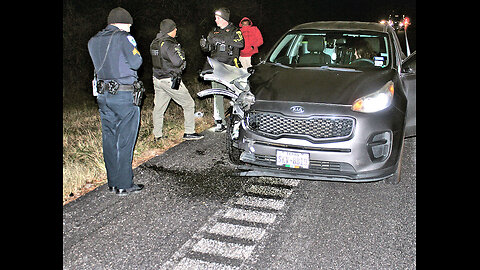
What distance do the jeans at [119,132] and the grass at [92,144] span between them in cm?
54

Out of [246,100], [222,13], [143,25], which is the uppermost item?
[143,25]

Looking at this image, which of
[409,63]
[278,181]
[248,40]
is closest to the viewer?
[278,181]

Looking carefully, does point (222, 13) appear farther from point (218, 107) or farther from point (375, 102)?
point (375, 102)

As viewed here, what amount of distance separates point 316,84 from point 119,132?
2314mm

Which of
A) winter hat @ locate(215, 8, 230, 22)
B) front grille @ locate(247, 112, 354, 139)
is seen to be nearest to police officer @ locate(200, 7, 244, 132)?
winter hat @ locate(215, 8, 230, 22)

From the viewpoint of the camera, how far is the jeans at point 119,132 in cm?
471

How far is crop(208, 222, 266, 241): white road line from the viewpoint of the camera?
150 inches

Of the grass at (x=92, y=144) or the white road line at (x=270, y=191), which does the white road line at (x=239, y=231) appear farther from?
the grass at (x=92, y=144)

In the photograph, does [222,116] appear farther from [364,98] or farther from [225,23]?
[364,98]

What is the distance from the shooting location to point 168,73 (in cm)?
676

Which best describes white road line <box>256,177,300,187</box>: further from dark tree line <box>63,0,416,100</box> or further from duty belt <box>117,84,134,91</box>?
dark tree line <box>63,0,416,100</box>

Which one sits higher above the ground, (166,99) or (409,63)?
(409,63)

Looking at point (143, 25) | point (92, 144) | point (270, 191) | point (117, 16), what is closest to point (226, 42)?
point (92, 144)

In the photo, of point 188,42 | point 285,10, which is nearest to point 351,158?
point 188,42
